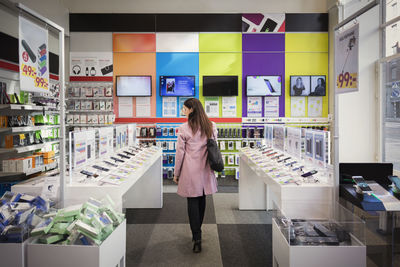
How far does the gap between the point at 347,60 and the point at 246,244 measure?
212cm

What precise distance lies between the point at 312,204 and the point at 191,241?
1513 millimetres

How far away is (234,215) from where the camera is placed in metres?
4.35

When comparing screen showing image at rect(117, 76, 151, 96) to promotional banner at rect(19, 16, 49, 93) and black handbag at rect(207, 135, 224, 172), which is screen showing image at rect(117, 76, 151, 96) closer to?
black handbag at rect(207, 135, 224, 172)

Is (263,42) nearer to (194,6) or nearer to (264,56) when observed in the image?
(264,56)

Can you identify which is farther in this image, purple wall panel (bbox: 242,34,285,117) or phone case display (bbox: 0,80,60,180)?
purple wall panel (bbox: 242,34,285,117)

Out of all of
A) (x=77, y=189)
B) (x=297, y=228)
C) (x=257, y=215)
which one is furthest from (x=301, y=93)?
(x=77, y=189)

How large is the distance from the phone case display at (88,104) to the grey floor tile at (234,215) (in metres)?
3.63

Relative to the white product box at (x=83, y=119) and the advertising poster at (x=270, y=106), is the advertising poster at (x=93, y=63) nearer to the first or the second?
the white product box at (x=83, y=119)

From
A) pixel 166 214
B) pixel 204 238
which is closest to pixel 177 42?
pixel 166 214

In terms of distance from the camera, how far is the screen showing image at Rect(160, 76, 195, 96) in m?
7.12

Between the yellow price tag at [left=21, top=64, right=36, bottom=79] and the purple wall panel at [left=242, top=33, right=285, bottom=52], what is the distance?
572 cm

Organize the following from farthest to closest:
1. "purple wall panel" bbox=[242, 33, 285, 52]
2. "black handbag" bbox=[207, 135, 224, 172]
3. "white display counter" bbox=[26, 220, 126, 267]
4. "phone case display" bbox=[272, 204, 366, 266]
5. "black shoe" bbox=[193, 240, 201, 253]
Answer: "purple wall panel" bbox=[242, 33, 285, 52] → "black shoe" bbox=[193, 240, 201, 253] → "black handbag" bbox=[207, 135, 224, 172] → "phone case display" bbox=[272, 204, 366, 266] → "white display counter" bbox=[26, 220, 126, 267]

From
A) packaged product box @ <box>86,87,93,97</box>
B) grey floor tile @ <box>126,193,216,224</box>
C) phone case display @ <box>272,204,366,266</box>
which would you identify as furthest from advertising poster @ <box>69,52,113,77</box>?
phone case display @ <box>272,204,366,266</box>

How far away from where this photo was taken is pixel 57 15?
6.76 meters
